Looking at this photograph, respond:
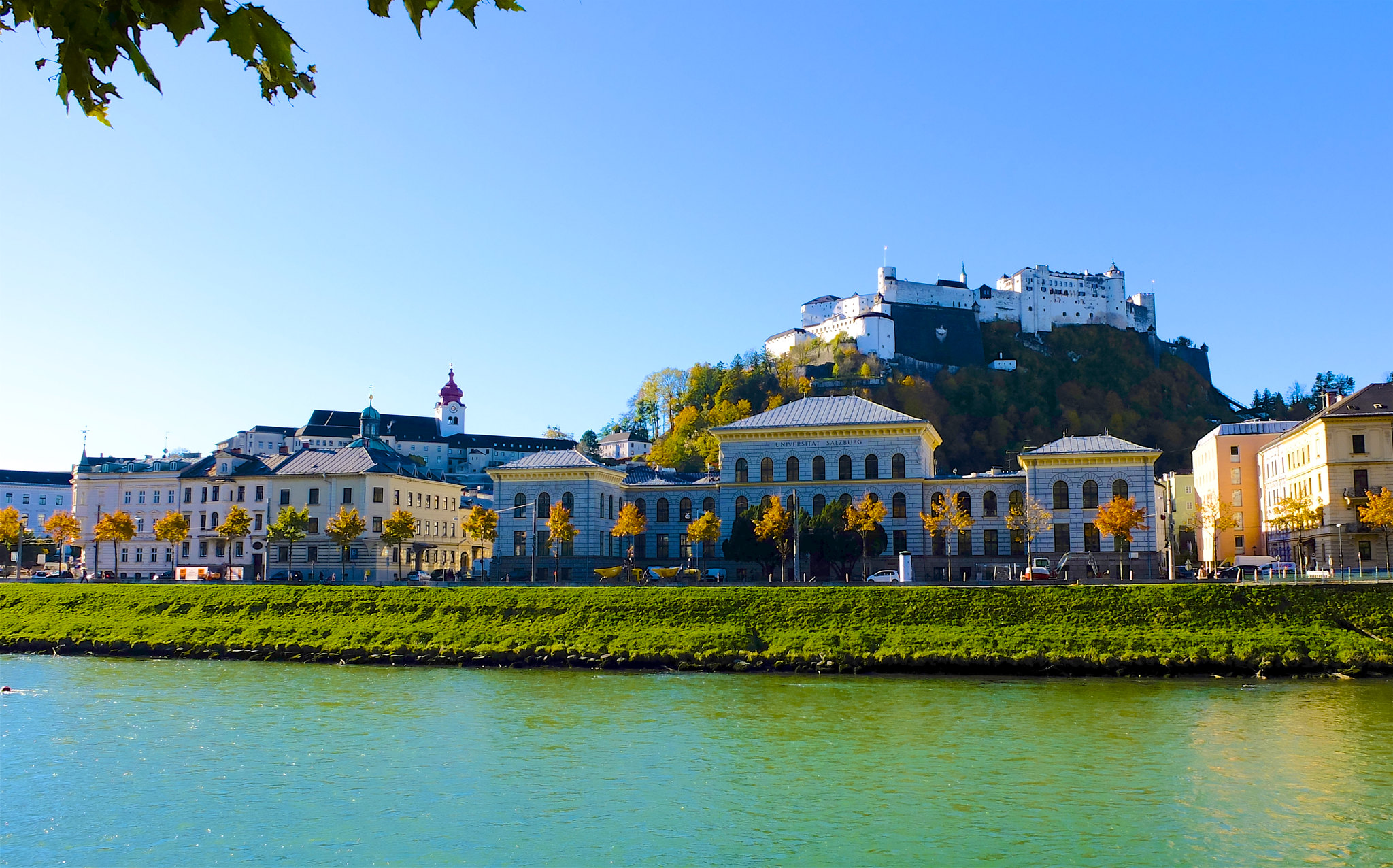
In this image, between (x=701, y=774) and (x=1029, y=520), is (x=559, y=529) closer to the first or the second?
(x=1029, y=520)

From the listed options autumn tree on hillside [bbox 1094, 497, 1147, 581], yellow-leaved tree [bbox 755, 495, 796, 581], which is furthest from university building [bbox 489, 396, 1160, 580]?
yellow-leaved tree [bbox 755, 495, 796, 581]

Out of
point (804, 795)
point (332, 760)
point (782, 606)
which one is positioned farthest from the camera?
point (782, 606)

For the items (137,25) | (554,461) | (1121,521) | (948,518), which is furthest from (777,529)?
(137,25)

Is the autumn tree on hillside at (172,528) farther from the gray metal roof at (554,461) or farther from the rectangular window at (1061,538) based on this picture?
the rectangular window at (1061,538)

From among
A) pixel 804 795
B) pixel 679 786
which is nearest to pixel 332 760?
pixel 679 786

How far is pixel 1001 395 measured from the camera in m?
131

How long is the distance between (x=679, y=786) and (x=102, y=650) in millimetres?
33544

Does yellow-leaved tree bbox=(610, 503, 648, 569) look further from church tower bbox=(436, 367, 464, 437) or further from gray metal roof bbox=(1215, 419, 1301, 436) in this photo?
church tower bbox=(436, 367, 464, 437)

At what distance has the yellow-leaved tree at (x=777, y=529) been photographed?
58.9 m

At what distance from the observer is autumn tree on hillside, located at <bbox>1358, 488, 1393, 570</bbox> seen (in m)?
49.4

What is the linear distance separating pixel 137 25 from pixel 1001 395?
5216 inches

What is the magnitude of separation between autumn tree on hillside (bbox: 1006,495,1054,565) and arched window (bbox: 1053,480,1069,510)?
0.62 meters

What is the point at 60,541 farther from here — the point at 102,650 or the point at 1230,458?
the point at 1230,458

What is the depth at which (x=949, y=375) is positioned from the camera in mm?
134500
